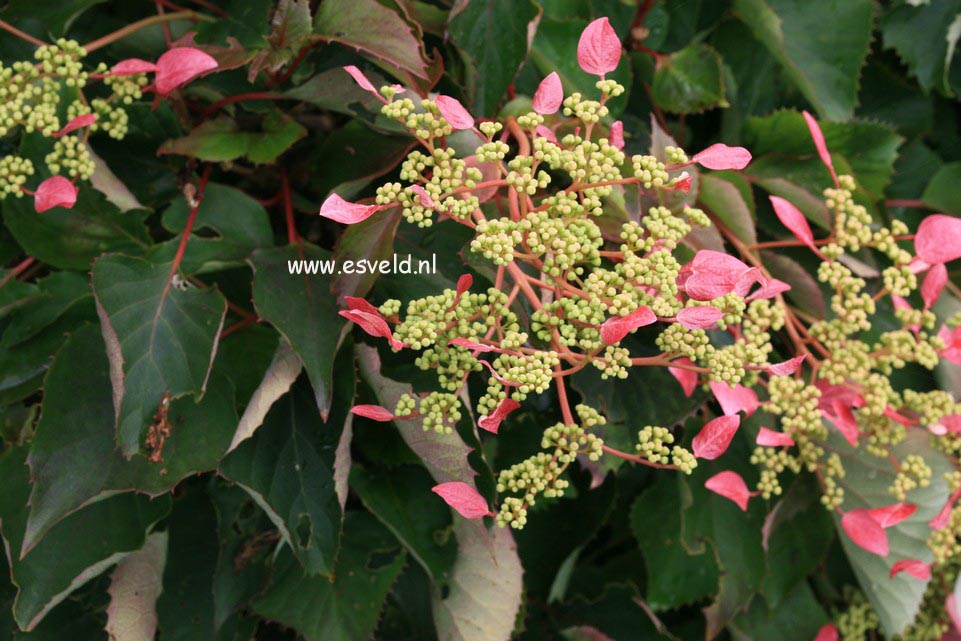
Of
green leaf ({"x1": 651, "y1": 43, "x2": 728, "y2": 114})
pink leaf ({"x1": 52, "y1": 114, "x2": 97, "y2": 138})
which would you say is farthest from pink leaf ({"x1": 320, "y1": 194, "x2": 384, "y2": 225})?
green leaf ({"x1": 651, "y1": 43, "x2": 728, "y2": 114})

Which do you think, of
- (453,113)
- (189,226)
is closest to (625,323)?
(453,113)

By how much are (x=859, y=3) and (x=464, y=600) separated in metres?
0.67

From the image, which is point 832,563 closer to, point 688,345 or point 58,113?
point 688,345

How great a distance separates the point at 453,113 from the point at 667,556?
535 millimetres

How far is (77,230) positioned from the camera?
0.69 meters

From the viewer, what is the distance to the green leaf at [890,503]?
2.61 ft

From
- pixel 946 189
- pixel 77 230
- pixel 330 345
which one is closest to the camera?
pixel 330 345

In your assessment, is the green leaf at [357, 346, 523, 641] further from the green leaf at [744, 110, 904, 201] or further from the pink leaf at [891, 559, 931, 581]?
the green leaf at [744, 110, 904, 201]

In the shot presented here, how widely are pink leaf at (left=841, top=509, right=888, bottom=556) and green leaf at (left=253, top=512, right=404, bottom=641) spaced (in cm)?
36

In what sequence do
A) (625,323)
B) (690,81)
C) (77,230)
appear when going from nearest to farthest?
1. (625,323)
2. (77,230)
3. (690,81)

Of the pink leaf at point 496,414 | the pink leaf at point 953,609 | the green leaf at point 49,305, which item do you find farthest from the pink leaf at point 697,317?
the pink leaf at point 953,609

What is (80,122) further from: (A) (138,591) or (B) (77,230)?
(A) (138,591)

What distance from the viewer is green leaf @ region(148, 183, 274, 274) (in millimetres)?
646

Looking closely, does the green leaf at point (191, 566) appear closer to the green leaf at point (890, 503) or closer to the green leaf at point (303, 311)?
the green leaf at point (303, 311)
